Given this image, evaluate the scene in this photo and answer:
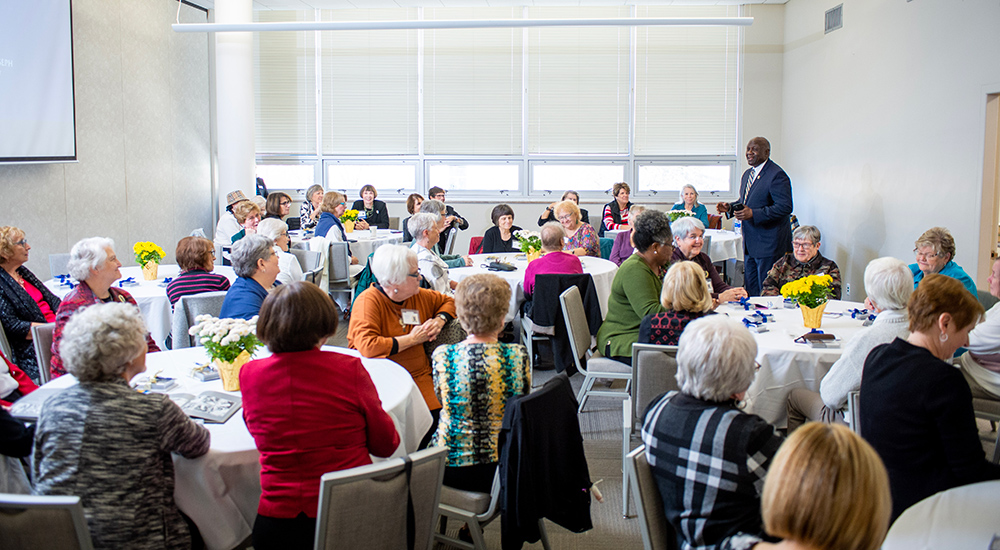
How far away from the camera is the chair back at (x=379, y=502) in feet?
5.99

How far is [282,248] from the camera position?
5.20m

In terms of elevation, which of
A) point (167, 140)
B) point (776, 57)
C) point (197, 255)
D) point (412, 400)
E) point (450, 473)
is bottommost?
point (450, 473)

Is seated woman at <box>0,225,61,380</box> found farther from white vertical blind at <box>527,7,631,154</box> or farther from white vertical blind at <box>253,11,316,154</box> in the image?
white vertical blind at <box>527,7,631,154</box>

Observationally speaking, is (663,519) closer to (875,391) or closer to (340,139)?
(875,391)

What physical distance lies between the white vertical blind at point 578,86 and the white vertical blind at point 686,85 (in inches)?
11.7

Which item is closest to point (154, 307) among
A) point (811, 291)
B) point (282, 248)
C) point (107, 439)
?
point (282, 248)

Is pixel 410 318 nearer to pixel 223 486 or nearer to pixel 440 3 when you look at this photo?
pixel 223 486

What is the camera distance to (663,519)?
203 cm

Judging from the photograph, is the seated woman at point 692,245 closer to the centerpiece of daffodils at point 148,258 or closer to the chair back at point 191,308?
the chair back at point 191,308

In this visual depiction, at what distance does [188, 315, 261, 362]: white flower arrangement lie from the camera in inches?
101

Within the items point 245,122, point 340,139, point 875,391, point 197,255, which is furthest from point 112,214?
point 875,391

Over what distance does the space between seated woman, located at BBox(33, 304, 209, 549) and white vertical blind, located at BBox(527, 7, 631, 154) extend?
9253 mm

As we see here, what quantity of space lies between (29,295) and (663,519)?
369cm

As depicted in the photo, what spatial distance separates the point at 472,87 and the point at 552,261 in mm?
6460
